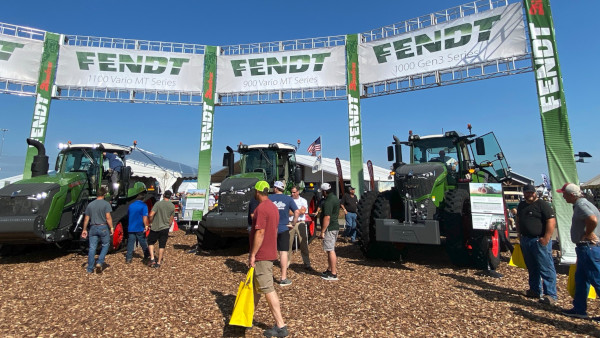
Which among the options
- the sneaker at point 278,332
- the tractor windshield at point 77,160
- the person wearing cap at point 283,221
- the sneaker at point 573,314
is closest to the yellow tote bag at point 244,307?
the sneaker at point 278,332

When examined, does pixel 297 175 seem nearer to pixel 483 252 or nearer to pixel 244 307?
pixel 483 252

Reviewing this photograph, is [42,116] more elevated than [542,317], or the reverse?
[42,116]

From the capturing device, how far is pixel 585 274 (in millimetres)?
3742

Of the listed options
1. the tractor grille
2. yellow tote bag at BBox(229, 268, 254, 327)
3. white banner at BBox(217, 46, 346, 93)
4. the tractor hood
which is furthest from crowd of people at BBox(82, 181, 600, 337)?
white banner at BBox(217, 46, 346, 93)

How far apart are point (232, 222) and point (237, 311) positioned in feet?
12.2

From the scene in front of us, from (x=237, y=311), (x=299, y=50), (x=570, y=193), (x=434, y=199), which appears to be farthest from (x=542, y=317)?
(x=299, y=50)

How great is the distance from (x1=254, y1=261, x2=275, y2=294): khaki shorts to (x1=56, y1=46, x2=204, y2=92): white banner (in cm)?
1243

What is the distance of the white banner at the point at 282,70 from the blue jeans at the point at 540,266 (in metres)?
10.2

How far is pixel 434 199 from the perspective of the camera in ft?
21.3

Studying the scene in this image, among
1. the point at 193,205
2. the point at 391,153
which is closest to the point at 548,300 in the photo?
the point at 391,153

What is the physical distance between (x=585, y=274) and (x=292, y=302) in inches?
138

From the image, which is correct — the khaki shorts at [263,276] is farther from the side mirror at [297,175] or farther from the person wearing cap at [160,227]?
the side mirror at [297,175]

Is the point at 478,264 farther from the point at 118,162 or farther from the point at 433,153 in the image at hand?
the point at 118,162

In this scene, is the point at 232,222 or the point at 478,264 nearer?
the point at 478,264
